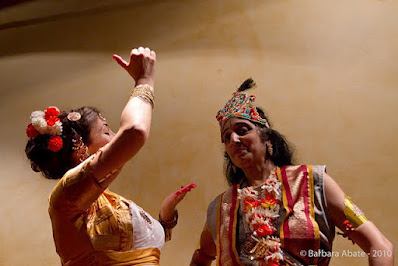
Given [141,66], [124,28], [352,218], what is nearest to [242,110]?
[352,218]

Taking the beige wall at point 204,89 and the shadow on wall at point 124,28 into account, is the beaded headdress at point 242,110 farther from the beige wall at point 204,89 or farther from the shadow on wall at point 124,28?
the shadow on wall at point 124,28

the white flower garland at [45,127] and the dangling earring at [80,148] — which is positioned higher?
the white flower garland at [45,127]

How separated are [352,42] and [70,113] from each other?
168 cm

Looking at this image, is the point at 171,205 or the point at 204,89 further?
the point at 204,89

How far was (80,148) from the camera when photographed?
1456 mm

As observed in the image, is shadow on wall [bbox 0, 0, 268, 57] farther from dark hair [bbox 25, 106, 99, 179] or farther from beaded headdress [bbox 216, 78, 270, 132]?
dark hair [bbox 25, 106, 99, 179]

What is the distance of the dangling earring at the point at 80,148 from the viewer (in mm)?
1447

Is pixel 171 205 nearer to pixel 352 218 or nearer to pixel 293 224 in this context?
pixel 293 224

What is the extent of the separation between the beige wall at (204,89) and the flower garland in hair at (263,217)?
68 cm

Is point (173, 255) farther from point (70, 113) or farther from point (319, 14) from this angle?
point (319, 14)

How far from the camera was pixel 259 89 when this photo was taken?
243 cm

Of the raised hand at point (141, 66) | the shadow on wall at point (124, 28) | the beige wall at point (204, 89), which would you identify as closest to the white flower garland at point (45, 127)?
the raised hand at point (141, 66)

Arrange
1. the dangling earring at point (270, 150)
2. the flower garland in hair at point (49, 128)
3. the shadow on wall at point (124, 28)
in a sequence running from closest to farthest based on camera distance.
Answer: the flower garland in hair at point (49, 128)
the dangling earring at point (270, 150)
the shadow on wall at point (124, 28)

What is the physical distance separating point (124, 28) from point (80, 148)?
1.57 metres
